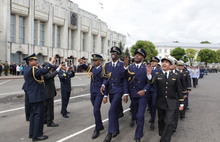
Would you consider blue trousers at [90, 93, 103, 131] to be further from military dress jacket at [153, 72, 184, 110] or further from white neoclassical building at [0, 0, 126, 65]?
white neoclassical building at [0, 0, 126, 65]

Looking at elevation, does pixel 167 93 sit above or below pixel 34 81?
below

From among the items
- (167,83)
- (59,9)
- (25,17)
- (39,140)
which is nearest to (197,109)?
(167,83)

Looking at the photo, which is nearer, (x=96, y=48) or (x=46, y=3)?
(x=46, y=3)

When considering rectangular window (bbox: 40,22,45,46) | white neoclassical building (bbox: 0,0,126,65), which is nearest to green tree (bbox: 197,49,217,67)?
white neoclassical building (bbox: 0,0,126,65)

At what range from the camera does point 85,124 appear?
6609 mm

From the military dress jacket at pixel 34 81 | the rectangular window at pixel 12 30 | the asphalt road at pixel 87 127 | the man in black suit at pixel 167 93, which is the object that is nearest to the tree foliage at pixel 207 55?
the rectangular window at pixel 12 30

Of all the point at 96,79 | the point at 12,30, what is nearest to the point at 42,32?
the point at 12,30

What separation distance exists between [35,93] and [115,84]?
204 centimetres

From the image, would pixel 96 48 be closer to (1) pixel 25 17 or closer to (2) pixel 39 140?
(1) pixel 25 17

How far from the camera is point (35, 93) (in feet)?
17.0

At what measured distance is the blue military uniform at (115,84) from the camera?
17.8 ft

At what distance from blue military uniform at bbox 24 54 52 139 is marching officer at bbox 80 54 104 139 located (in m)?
1.27

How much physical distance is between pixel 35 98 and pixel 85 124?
6.77ft

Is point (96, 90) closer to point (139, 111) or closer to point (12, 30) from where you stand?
point (139, 111)
